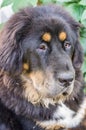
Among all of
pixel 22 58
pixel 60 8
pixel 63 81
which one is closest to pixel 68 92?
pixel 63 81

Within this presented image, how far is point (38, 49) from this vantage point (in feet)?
10.5

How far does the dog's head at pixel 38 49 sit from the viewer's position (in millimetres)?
3154

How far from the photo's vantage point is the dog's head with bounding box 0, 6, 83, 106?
10.3 feet

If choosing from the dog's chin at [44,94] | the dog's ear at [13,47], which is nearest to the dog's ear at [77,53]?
the dog's chin at [44,94]

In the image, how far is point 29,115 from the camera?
3.30m

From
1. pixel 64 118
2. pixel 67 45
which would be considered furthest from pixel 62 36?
pixel 64 118

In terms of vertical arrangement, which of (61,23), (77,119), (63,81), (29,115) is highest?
(61,23)

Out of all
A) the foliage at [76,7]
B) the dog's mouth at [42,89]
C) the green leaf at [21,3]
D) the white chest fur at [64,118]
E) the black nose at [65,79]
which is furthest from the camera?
the foliage at [76,7]

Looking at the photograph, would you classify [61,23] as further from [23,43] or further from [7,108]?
[7,108]

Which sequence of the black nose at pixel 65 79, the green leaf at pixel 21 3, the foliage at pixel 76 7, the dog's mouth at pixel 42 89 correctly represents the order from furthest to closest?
1. the foliage at pixel 76 7
2. the green leaf at pixel 21 3
3. the dog's mouth at pixel 42 89
4. the black nose at pixel 65 79

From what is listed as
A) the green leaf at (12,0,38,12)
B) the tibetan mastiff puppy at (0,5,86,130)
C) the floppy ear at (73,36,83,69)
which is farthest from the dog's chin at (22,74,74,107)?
the green leaf at (12,0,38,12)

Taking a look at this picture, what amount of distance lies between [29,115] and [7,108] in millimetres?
159

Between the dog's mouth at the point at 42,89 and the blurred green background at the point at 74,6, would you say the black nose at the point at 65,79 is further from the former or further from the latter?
the blurred green background at the point at 74,6

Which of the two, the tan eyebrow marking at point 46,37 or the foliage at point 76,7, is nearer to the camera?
the tan eyebrow marking at point 46,37
